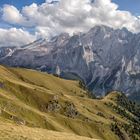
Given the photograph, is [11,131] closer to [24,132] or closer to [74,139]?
[24,132]

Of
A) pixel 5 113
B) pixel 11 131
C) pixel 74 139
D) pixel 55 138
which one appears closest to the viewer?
pixel 11 131

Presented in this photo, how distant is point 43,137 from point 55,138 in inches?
119

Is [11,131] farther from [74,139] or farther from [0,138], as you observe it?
[74,139]

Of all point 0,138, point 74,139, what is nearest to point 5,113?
point 74,139

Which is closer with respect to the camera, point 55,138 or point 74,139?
point 55,138

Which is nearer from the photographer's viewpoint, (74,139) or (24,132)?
(24,132)

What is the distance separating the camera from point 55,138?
5769 cm

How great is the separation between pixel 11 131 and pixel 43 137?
17.2 ft

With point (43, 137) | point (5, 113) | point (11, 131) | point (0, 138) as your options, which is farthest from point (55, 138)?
point (5, 113)

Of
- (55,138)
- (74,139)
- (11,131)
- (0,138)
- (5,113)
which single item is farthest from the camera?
(5,113)

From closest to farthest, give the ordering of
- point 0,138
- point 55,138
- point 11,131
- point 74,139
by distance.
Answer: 1. point 0,138
2. point 11,131
3. point 55,138
4. point 74,139

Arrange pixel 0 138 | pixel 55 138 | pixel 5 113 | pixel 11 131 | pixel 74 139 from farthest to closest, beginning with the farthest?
pixel 5 113, pixel 74 139, pixel 55 138, pixel 11 131, pixel 0 138

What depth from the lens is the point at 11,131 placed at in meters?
53.3

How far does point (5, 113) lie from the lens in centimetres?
17350
